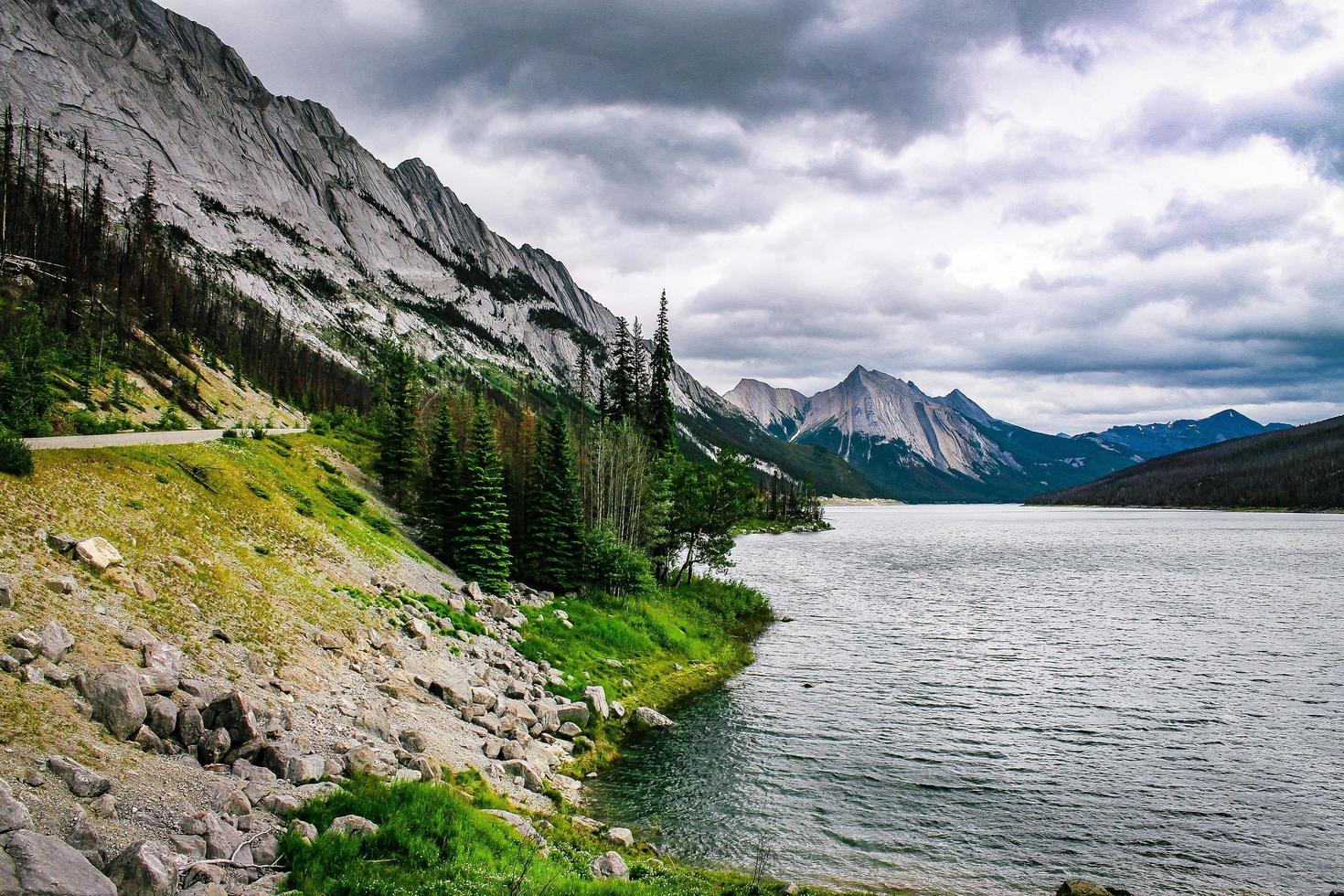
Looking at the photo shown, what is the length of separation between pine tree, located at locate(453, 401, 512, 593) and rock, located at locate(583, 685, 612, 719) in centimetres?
1452

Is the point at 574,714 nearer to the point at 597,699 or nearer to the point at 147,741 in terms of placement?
the point at 597,699

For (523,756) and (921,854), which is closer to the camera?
(921,854)

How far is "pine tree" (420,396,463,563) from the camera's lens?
44219 millimetres

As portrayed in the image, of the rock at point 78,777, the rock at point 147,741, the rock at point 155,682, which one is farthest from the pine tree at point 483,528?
the rock at point 78,777

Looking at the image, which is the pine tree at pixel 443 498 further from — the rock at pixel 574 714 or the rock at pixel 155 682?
the rock at pixel 155 682

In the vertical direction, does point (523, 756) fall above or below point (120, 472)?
below

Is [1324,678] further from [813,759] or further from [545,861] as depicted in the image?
[545,861]

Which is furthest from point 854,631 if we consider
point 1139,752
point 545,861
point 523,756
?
point 545,861

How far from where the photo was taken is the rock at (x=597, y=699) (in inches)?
1096

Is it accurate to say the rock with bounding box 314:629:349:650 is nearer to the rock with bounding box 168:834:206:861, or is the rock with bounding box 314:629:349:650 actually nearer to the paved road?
the paved road

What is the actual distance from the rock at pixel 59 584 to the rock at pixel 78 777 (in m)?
7.41

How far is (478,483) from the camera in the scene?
41906mm

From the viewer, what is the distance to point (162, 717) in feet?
44.0

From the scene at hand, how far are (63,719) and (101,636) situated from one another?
13.0 feet
